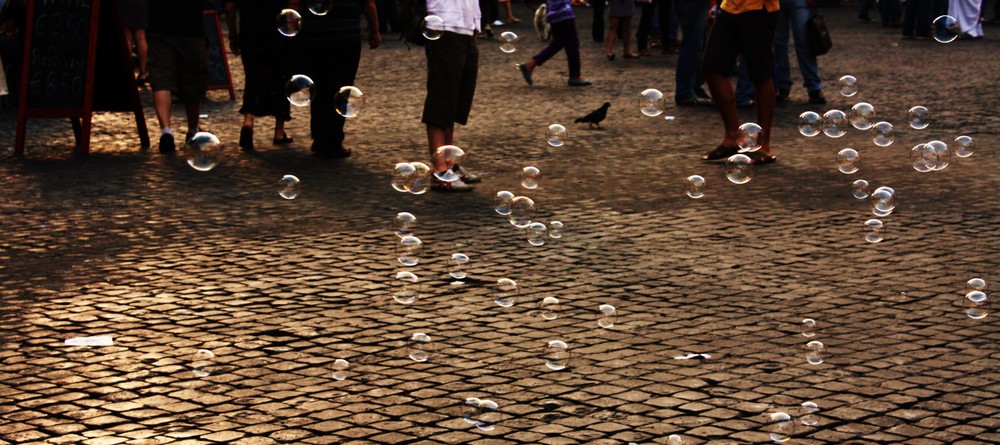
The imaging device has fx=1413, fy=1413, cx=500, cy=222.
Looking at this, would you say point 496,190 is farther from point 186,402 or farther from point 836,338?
point 186,402

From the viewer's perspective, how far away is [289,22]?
8453mm

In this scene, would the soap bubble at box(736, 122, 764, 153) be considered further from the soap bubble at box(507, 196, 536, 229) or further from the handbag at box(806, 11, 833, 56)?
the handbag at box(806, 11, 833, 56)

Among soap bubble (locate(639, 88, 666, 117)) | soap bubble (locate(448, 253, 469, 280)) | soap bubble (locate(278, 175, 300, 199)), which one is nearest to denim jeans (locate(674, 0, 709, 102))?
soap bubble (locate(639, 88, 666, 117))

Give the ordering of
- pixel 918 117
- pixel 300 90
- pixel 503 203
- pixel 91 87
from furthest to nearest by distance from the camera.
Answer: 1. pixel 91 87
2. pixel 918 117
3. pixel 300 90
4. pixel 503 203

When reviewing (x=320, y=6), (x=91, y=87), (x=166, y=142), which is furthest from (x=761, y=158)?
(x=91, y=87)

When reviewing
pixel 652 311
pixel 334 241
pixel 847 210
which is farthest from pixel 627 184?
pixel 652 311

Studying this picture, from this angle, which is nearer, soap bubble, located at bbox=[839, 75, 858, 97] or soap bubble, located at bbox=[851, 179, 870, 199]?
soap bubble, located at bbox=[851, 179, 870, 199]

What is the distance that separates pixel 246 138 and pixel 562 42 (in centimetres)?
446

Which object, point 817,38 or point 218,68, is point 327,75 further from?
point 817,38

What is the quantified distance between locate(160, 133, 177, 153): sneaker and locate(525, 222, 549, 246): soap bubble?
12.0ft

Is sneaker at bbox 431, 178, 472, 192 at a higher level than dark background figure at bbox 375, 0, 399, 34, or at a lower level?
lower

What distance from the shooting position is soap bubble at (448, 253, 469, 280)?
19.2ft

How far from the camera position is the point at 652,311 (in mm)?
5273

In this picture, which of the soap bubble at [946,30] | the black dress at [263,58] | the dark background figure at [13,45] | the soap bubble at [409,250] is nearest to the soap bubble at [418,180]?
the soap bubble at [409,250]
